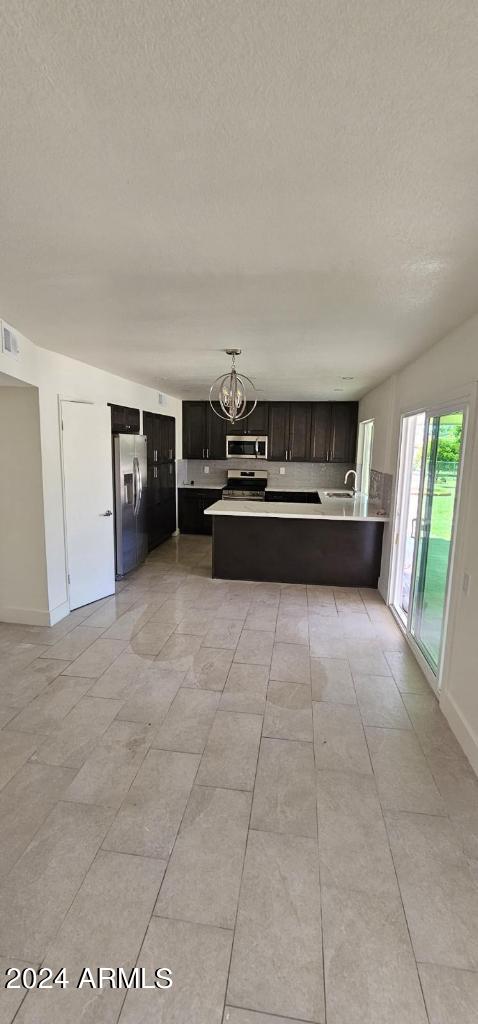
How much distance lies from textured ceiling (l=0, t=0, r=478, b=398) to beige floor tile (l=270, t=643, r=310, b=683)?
2380 millimetres

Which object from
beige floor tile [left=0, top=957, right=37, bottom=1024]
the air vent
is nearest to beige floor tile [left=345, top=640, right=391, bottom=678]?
beige floor tile [left=0, top=957, right=37, bottom=1024]

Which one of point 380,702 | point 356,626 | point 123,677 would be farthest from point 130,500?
point 380,702

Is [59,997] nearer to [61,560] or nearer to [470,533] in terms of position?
[470,533]

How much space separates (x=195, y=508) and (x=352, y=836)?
608 cm

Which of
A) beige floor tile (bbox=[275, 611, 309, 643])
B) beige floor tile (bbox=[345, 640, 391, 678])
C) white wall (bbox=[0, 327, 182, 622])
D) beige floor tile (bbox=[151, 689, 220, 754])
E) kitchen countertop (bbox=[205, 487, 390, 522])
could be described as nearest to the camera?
beige floor tile (bbox=[151, 689, 220, 754])

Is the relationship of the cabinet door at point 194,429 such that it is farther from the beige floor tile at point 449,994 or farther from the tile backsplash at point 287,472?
the beige floor tile at point 449,994

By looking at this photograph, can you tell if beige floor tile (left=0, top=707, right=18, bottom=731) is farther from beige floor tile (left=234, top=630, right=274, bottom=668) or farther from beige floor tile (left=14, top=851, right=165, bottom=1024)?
beige floor tile (left=234, top=630, right=274, bottom=668)

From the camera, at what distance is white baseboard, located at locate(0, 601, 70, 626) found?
3943mm

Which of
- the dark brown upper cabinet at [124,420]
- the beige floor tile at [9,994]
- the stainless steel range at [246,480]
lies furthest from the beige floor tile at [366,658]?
the stainless steel range at [246,480]

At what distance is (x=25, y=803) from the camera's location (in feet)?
6.58

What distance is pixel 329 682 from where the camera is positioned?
10.1 ft

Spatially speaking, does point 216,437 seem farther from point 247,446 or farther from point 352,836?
point 352,836

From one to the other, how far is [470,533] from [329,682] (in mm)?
1372

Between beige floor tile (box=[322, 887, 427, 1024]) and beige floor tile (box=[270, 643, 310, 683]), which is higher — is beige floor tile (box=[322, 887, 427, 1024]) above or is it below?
below
